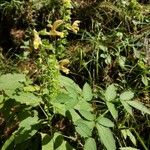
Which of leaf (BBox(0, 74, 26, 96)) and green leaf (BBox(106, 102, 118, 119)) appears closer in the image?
green leaf (BBox(106, 102, 118, 119))

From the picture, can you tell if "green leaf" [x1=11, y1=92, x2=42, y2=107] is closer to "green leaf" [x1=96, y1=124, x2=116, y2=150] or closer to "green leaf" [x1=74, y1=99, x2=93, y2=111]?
"green leaf" [x1=74, y1=99, x2=93, y2=111]

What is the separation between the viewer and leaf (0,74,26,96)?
7.39 ft

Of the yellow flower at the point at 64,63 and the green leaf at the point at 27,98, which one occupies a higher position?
the yellow flower at the point at 64,63

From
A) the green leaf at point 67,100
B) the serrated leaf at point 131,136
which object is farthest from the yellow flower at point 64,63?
the serrated leaf at point 131,136

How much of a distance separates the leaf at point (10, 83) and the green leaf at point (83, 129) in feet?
1.66

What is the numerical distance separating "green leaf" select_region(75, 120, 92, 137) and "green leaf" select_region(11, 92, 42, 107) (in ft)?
1.00

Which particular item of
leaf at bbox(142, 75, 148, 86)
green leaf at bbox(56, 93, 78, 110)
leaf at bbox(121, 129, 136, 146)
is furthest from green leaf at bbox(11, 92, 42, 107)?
leaf at bbox(142, 75, 148, 86)

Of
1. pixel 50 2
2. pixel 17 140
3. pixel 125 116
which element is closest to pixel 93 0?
pixel 50 2

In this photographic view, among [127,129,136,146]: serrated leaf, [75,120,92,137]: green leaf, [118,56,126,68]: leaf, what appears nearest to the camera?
[75,120,92,137]: green leaf

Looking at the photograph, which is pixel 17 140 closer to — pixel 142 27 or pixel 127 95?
pixel 127 95

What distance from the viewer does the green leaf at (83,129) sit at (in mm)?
1923

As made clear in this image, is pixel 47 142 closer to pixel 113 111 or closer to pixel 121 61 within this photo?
pixel 113 111

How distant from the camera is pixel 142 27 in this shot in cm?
315

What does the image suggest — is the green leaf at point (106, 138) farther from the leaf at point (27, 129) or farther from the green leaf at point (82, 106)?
the leaf at point (27, 129)
